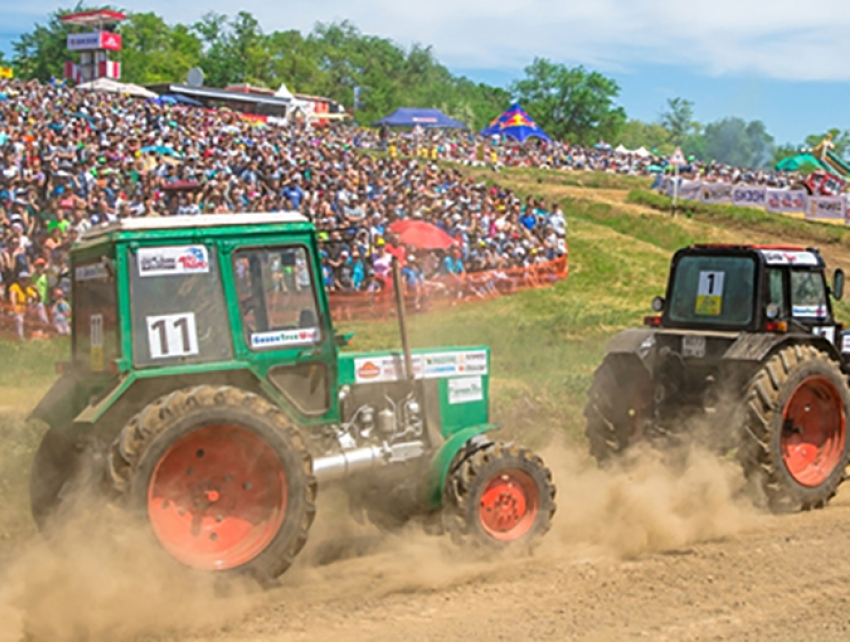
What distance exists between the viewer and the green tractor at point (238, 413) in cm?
624

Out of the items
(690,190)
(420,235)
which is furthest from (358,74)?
(420,235)

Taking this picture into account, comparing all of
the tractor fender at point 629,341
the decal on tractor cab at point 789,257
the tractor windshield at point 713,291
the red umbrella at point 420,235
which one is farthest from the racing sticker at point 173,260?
the red umbrella at point 420,235

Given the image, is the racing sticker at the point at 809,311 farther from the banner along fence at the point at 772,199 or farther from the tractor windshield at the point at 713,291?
the banner along fence at the point at 772,199

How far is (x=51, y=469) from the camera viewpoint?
23.6 ft

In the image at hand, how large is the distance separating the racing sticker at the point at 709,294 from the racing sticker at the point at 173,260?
193 inches

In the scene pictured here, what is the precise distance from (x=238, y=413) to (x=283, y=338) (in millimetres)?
738

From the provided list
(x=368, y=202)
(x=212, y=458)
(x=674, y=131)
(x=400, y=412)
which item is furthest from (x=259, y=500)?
(x=674, y=131)

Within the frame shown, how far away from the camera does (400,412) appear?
24.9 feet

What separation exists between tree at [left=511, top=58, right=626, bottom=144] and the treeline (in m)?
0.09

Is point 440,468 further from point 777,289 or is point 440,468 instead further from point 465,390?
point 777,289

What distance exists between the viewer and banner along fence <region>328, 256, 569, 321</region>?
18484 millimetres

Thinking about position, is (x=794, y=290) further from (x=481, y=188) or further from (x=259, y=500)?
(x=481, y=188)

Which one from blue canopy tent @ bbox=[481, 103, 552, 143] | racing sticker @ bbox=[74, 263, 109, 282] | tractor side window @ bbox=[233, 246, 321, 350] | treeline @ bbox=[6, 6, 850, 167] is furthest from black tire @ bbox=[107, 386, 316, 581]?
treeline @ bbox=[6, 6, 850, 167]

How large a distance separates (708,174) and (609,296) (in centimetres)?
3189
